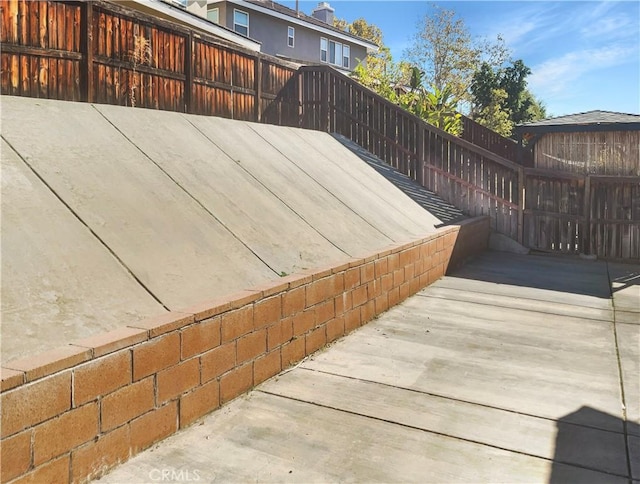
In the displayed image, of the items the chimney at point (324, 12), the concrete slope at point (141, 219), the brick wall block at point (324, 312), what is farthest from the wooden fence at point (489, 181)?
the chimney at point (324, 12)

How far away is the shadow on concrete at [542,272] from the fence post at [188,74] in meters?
5.04

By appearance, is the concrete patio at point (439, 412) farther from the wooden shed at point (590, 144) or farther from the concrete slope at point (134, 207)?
the wooden shed at point (590, 144)

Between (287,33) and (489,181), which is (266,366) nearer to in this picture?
(489,181)

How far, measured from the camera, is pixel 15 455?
2270 millimetres

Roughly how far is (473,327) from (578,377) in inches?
59.4

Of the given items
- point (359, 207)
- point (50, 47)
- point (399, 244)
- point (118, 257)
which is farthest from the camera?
point (359, 207)

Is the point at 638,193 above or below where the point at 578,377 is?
above

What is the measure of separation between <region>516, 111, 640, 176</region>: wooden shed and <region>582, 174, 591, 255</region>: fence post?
8.33 ft

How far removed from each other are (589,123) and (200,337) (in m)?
12.7

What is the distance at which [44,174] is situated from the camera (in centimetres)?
407

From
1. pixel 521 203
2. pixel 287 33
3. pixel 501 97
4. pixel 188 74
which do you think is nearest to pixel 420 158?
pixel 521 203

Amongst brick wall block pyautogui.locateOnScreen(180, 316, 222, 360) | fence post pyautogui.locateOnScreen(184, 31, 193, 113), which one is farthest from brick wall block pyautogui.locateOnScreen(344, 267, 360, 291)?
fence post pyautogui.locateOnScreen(184, 31, 193, 113)

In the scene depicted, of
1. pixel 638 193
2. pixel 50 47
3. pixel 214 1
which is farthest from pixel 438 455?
pixel 214 1

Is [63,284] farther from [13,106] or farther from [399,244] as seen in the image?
[399,244]
